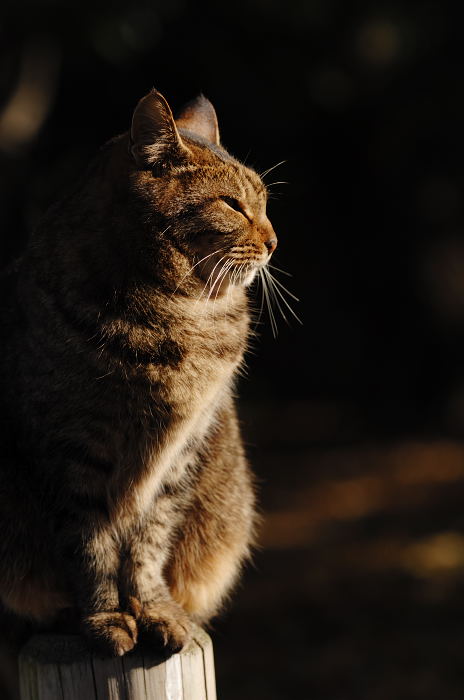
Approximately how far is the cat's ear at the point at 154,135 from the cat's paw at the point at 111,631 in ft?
3.74

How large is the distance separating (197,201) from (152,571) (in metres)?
1.01

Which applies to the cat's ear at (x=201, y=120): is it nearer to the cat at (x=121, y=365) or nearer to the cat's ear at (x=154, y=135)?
the cat at (x=121, y=365)

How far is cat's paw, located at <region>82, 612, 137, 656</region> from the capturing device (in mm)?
2182

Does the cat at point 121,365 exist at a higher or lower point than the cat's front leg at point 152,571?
higher

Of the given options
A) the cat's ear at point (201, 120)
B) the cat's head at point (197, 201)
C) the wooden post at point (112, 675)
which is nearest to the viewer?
the wooden post at point (112, 675)

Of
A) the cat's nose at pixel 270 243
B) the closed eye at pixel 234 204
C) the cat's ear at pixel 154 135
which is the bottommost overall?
the cat's nose at pixel 270 243

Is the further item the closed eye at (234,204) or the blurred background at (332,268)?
the blurred background at (332,268)

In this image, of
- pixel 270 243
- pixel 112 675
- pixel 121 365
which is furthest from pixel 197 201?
pixel 112 675

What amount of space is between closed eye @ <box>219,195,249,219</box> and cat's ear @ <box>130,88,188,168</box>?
0.15 m

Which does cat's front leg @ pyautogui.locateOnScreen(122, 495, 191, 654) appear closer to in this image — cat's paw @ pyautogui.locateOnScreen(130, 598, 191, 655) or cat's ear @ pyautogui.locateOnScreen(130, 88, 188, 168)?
cat's paw @ pyautogui.locateOnScreen(130, 598, 191, 655)

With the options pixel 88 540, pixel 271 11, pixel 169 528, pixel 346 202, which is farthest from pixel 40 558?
pixel 346 202

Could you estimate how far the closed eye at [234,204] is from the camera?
7.75 ft

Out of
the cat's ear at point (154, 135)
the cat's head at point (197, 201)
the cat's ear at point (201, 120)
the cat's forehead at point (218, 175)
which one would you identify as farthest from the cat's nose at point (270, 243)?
the cat's ear at point (201, 120)

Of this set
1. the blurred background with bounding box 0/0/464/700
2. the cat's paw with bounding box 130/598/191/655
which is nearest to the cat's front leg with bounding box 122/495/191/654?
the cat's paw with bounding box 130/598/191/655
